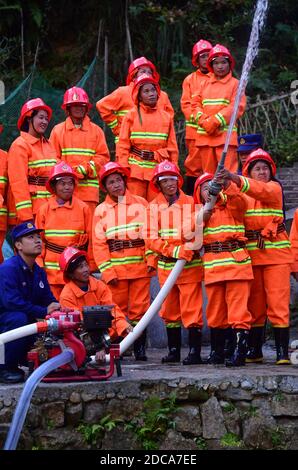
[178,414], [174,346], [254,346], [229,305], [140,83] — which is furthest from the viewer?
[140,83]

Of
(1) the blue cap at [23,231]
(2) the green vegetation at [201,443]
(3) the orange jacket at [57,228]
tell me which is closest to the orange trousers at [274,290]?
(2) the green vegetation at [201,443]

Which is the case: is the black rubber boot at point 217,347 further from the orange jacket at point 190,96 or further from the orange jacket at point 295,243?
the orange jacket at point 190,96

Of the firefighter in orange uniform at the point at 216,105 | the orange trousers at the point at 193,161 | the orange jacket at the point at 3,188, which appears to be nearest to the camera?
the orange jacket at the point at 3,188

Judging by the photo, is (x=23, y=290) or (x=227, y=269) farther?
(x=227, y=269)

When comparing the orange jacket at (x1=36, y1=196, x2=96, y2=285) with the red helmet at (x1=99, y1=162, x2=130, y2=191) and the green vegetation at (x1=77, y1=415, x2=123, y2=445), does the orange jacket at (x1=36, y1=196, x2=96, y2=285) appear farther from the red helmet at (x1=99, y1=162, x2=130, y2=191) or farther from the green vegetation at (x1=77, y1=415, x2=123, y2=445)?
the green vegetation at (x1=77, y1=415, x2=123, y2=445)

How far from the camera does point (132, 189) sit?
1191cm

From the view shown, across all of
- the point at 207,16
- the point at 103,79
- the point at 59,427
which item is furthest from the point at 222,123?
the point at 207,16

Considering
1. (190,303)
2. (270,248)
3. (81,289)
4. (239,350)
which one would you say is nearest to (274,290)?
(270,248)

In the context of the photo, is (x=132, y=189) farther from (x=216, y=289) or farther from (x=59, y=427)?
(x=59, y=427)

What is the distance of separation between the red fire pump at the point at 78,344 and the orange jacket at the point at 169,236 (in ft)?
4.27

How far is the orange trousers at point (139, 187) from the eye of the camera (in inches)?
467

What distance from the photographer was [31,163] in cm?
1141

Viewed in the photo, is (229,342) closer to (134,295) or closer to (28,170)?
(134,295)

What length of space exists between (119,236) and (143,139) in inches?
61.2
